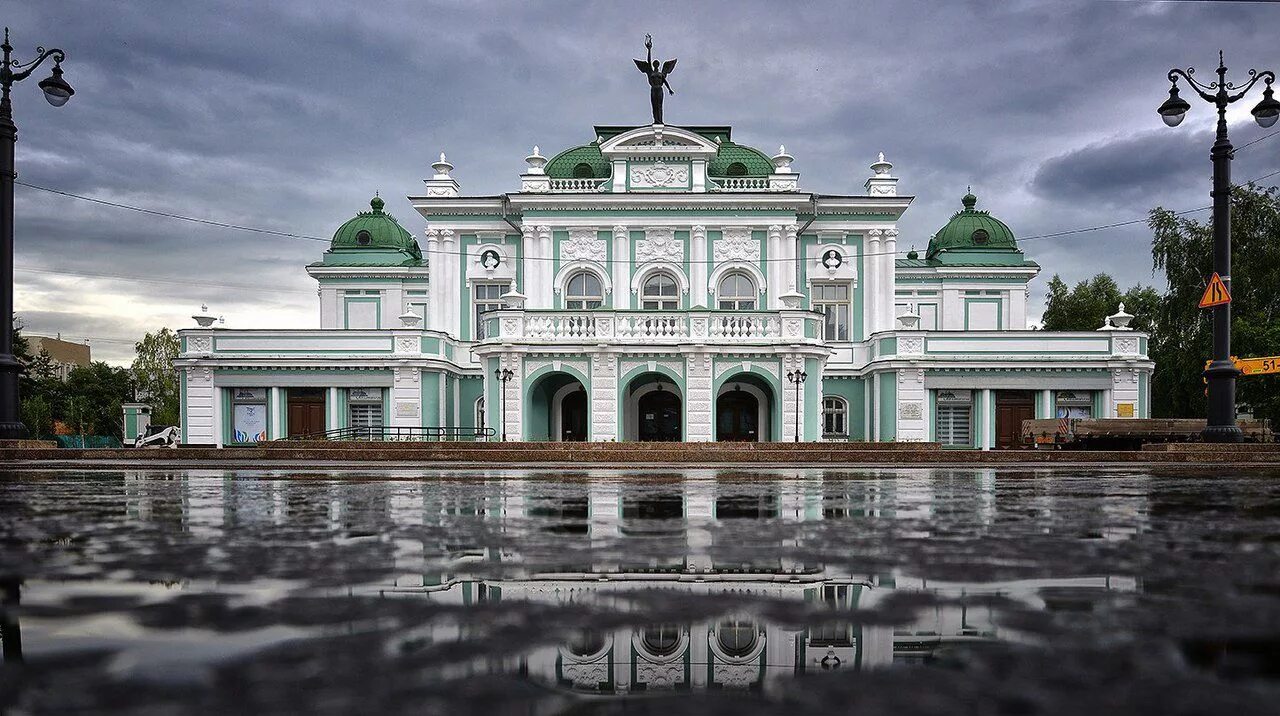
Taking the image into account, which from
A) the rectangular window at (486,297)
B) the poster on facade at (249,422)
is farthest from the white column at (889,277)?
the poster on facade at (249,422)

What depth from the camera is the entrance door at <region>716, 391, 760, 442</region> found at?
116ft

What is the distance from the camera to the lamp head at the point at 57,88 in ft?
55.2

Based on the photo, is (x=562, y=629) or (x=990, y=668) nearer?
(x=990, y=668)

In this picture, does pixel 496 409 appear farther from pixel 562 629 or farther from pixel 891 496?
pixel 562 629

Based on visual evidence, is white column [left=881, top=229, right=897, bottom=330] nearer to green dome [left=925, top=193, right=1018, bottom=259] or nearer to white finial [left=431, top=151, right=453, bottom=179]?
green dome [left=925, top=193, right=1018, bottom=259]

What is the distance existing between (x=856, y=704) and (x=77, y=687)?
4.92ft

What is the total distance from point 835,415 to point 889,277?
20.7ft

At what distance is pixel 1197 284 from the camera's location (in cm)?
4128

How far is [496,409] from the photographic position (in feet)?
92.9

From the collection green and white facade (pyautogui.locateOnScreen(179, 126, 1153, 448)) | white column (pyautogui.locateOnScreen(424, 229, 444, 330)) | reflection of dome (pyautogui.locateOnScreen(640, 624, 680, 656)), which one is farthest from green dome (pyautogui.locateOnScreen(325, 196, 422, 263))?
reflection of dome (pyautogui.locateOnScreen(640, 624, 680, 656))

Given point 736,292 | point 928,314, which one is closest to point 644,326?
point 736,292

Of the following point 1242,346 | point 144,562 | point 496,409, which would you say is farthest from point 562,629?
point 1242,346

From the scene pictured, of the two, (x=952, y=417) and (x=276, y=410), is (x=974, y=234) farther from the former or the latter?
(x=276, y=410)

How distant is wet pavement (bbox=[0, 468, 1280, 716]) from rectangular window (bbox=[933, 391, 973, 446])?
28819mm
